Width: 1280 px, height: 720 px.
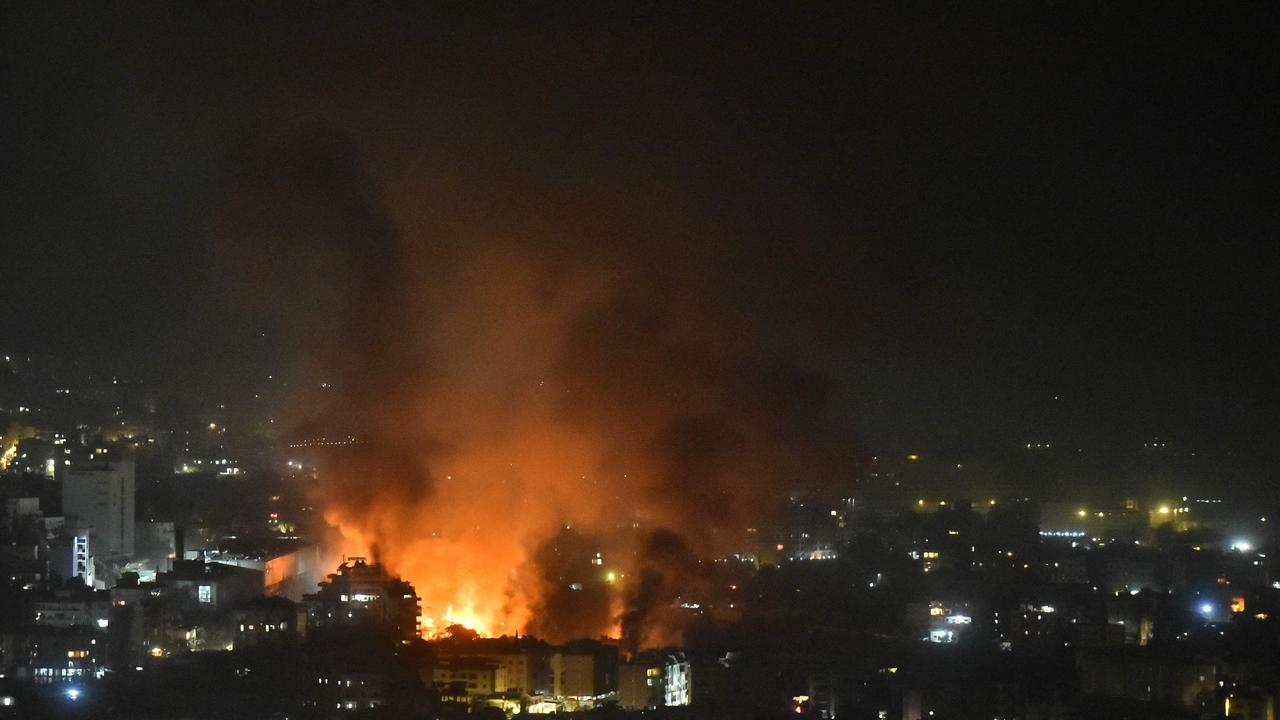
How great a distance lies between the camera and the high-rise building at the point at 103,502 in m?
15.5

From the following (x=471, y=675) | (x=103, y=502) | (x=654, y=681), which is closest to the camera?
(x=471, y=675)

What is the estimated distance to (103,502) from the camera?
15.6 meters

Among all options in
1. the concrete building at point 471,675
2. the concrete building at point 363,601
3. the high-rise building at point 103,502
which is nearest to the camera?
the concrete building at point 471,675

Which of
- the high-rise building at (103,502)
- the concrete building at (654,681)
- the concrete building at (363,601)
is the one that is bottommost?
the concrete building at (654,681)

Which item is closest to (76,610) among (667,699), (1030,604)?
(667,699)

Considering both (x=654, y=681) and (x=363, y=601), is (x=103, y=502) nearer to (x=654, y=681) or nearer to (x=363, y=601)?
(x=363, y=601)

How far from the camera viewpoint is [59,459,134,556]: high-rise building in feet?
51.0

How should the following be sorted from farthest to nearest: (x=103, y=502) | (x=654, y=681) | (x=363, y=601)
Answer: (x=103, y=502) < (x=363, y=601) < (x=654, y=681)

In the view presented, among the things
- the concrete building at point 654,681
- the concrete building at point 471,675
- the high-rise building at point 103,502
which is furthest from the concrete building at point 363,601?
the high-rise building at point 103,502

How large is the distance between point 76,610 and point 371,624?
2310 mm

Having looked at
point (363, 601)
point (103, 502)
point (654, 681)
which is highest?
point (103, 502)

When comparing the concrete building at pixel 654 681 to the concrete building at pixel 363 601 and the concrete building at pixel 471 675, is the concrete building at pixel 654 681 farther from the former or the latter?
the concrete building at pixel 363 601

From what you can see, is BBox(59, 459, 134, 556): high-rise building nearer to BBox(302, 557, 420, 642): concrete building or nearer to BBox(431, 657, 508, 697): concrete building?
BBox(302, 557, 420, 642): concrete building

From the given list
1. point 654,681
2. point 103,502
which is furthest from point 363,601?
point 103,502
